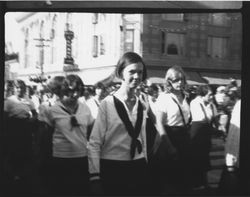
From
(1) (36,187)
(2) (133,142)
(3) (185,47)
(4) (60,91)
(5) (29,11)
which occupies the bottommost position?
(1) (36,187)

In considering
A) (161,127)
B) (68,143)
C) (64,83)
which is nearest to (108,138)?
(68,143)

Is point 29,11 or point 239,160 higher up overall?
point 29,11

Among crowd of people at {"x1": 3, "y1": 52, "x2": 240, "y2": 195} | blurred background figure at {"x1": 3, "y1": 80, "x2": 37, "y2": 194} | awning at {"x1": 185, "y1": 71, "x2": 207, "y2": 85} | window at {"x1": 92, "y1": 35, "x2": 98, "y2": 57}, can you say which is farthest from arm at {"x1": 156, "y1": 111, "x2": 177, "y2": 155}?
blurred background figure at {"x1": 3, "y1": 80, "x2": 37, "y2": 194}

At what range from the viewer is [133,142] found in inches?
160

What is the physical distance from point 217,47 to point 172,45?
0.35 m

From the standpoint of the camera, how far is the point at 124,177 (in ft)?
13.4

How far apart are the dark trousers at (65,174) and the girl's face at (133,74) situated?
666mm

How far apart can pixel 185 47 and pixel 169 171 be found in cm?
95

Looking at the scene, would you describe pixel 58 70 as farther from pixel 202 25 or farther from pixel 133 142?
pixel 202 25

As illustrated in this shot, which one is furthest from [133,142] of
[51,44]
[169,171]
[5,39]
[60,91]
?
[5,39]

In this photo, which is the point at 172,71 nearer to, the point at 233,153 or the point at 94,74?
the point at 94,74

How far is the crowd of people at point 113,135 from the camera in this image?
4.05 metres

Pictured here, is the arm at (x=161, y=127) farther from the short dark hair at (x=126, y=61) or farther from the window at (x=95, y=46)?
the window at (x=95, y=46)

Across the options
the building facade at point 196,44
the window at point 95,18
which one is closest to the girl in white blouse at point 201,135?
the building facade at point 196,44
